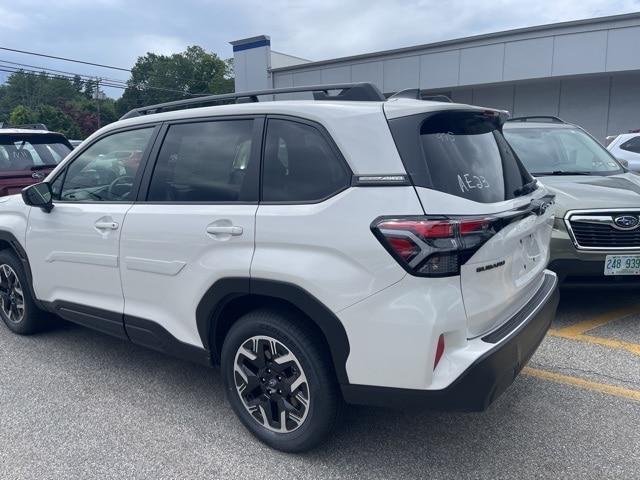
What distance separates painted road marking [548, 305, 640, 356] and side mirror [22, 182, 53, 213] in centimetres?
410

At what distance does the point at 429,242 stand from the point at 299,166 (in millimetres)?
819

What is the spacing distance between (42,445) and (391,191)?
2.41 metres

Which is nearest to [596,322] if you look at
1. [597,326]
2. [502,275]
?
[597,326]

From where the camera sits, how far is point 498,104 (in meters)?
18.6

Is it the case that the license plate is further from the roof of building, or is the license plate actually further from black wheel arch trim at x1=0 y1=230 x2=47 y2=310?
the roof of building

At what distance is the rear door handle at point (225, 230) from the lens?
2807mm

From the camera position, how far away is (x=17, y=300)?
4602 millimetres

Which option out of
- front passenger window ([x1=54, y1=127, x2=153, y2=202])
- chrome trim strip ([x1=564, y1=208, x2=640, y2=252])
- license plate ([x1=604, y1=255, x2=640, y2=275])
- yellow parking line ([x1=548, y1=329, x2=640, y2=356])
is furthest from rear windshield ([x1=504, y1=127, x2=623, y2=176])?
front passenger window ([x1=54, y1=127, x2=153, y2=202])

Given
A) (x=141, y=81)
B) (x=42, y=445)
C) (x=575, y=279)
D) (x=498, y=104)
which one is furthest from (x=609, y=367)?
(x=141, y=81)

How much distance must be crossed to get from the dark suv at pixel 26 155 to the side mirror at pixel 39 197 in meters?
3.71

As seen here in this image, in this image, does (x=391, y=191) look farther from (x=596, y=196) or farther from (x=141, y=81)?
(x=141, y=81)

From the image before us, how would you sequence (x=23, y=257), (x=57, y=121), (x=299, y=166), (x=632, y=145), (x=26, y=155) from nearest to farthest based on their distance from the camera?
(x=299, y=166) → (x=23, y=257) → (x=26, y=155) → (x=632, y=145) → (x=57, y=121)

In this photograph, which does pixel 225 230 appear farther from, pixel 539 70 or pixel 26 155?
pixel 539 70

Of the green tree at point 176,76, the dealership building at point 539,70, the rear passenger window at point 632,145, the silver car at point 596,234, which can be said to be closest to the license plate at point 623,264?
the silver car at point 596,234
